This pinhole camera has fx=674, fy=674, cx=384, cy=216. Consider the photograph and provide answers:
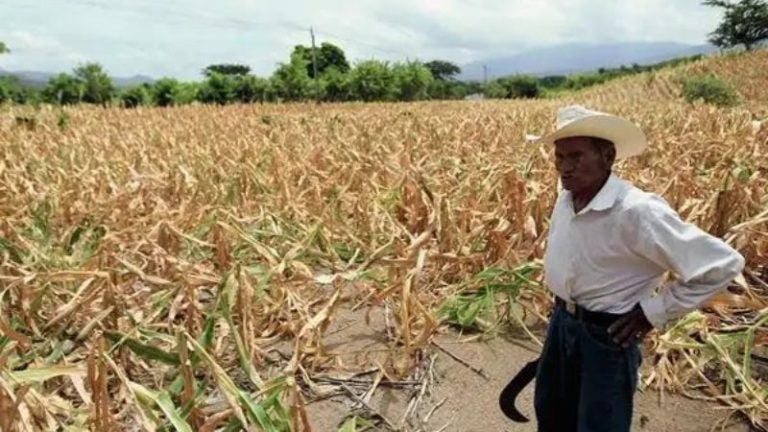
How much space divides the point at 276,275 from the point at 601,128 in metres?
1.78

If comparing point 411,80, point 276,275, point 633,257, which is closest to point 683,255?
point 633,257

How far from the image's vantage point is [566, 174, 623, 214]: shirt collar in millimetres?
1837

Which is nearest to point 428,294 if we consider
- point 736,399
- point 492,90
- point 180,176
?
point 736,399

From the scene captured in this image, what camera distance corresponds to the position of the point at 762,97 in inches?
1089

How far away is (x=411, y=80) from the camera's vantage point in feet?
140

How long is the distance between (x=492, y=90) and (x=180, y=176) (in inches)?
2230

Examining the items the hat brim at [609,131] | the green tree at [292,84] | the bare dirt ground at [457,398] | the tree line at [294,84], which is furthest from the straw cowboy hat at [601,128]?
the green tree at [292,84]

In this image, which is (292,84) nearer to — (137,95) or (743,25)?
(137,95)

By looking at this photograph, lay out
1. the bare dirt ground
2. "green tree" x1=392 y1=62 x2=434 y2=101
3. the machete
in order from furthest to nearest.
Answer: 1. "green tree" x1=392 y1=62 x2=434 y2=101
2. the bare dirt ground
3. the machete

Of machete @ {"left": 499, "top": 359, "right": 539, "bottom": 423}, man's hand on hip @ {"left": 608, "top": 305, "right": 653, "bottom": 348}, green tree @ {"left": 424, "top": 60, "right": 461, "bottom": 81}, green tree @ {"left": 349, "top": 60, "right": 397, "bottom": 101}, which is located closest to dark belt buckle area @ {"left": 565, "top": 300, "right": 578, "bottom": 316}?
man's hand on hip @ {"left": 608, "top": 305, "right": 653, "bottom": 348}

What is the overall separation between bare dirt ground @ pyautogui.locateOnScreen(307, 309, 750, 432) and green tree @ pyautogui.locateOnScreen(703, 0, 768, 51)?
50628mm

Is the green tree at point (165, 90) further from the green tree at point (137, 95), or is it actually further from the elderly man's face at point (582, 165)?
the elderly man's face at point (582, 165)

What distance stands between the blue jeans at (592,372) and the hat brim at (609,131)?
543 mm

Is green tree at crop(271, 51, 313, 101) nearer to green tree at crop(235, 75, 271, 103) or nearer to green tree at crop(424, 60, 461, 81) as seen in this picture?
green tree at crop(235, 75, 271, 103)
